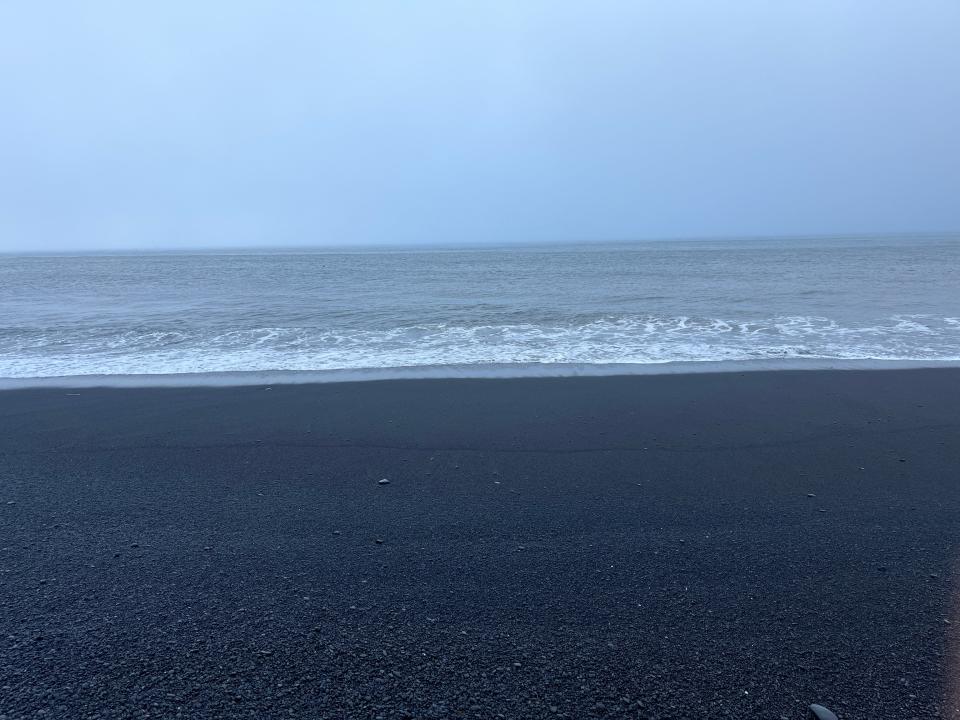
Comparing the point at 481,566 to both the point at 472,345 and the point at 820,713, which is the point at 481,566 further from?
the point at 472,345

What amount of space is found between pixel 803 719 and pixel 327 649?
2.46 m

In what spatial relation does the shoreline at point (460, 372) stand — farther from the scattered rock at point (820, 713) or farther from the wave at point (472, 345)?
the scattered rock at point (820, 713)

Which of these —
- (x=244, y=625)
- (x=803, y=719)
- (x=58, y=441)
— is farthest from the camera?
(x=58, y=441)

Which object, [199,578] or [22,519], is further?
[22,519]

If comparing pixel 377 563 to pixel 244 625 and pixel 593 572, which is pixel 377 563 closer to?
pixel 244 625

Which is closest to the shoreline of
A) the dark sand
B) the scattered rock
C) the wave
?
the wave

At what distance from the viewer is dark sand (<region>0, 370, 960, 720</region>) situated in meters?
3.04

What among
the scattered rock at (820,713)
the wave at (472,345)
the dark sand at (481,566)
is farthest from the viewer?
the wave at (472,345)

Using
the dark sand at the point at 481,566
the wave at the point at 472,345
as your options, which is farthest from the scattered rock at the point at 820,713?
the wave at the point at 472,345

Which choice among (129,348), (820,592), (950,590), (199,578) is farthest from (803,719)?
(129,348)

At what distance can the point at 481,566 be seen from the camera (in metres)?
4.23

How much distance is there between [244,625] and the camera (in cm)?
355

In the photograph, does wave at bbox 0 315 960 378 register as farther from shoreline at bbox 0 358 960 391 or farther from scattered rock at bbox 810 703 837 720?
scattered rock at bbox 810 703 837 720

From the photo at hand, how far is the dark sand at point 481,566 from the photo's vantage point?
120 inches
